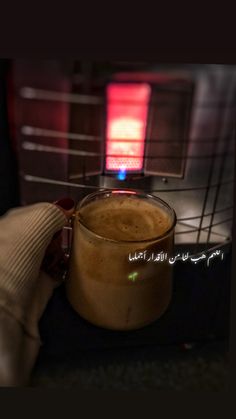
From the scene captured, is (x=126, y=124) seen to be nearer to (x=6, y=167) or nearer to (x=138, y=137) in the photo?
(x=138, y=137)

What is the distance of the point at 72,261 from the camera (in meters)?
0.45

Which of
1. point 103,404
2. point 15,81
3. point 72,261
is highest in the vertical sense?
point 15,81

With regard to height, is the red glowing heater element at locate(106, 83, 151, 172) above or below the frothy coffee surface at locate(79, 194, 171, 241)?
above

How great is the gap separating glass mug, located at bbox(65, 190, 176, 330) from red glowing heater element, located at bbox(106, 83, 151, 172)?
0.12 feet

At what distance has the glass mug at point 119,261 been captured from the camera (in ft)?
1.37

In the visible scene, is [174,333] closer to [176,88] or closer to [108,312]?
[108,312]

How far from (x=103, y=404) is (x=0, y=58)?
0.96 ft

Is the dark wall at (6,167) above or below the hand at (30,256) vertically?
above

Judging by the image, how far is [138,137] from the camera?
48cm

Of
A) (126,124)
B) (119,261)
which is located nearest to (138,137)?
(126,124)

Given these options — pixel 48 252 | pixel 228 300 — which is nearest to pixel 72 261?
pixel 48 252

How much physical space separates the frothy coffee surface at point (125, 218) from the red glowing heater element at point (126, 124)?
0.04m

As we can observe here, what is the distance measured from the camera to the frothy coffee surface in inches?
17.2

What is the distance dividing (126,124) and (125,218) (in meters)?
0.08
